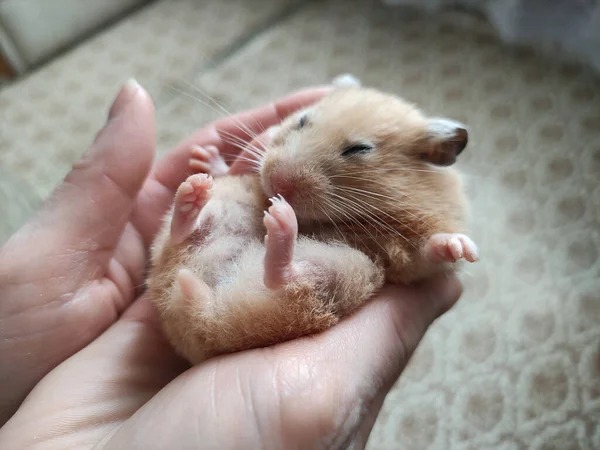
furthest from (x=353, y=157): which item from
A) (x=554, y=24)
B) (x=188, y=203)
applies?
(x=554, y=24)

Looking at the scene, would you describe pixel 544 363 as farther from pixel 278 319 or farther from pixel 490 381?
pixel 278 319

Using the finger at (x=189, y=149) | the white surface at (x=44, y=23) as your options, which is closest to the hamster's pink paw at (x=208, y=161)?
the finger at (x=189, y=149)

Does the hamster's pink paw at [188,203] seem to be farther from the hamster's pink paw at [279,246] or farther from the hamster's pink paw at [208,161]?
the hamster's pink paw at [208,161]

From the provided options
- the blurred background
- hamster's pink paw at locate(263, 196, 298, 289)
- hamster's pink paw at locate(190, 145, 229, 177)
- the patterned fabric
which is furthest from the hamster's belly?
the patterned fabric

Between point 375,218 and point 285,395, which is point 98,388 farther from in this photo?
point 375,218

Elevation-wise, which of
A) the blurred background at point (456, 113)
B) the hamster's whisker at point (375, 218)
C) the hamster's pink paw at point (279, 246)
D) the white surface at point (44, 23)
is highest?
the white surface at point (44, 23)

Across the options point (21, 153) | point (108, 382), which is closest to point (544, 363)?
point (108, 382)
